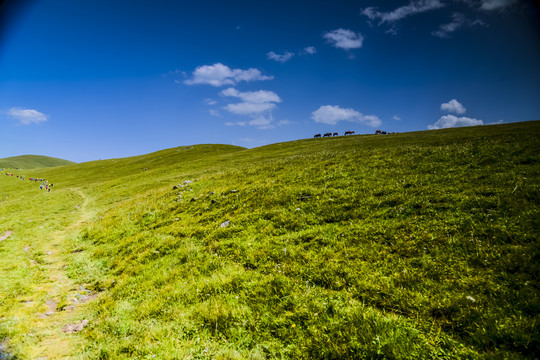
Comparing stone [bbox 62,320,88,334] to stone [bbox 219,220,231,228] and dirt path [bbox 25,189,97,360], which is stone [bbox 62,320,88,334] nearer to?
dirt path [bbox 25,189,97,360]

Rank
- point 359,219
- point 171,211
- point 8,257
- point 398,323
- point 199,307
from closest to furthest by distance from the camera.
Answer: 1. point 398,323
2. point 199,307
3. point 359,219
4. point 8,257
5. point 171,211

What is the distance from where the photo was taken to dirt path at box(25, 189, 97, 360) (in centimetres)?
629

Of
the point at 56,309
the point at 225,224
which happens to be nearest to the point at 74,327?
the point at 56,309

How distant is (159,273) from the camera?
31.3ft

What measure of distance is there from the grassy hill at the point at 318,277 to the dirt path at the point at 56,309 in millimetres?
53

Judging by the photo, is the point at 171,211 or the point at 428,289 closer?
the point at 428,289

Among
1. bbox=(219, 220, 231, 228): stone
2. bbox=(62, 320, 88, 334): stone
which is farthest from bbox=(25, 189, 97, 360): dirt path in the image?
bbox=(219, 220, 231, 228): stone

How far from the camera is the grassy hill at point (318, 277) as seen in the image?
5.16 meters

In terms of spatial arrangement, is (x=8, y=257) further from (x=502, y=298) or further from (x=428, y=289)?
(x=502, y=298)

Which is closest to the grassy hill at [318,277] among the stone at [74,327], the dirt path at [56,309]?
the dirt path at [56,309]

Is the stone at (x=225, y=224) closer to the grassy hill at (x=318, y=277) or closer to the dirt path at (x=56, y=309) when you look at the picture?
the grassy hill at (x=318, y=277)

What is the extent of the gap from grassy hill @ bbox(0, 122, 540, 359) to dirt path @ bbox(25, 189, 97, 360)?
53 millimetres

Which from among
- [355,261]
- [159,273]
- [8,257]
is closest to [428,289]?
[355,261]

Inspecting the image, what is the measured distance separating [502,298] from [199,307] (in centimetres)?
778
